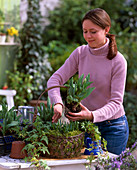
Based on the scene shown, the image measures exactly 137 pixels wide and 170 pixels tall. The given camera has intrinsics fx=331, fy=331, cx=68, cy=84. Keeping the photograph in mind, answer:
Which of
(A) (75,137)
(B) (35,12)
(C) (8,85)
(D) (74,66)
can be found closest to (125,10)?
(B) (35,12)

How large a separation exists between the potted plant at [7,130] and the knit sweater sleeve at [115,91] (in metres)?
0.53

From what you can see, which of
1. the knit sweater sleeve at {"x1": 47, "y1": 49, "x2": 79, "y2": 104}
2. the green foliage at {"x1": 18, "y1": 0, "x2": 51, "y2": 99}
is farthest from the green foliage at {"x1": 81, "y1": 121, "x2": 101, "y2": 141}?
the green foliage at {"x1": 18, "y1": 0, "x2": 51, "y2": 99}

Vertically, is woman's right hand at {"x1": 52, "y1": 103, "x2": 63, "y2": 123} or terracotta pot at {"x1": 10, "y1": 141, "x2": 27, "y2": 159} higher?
woman's right hand at {"x1": 52, "y1": 103, "x2": 63, "y2": 123}

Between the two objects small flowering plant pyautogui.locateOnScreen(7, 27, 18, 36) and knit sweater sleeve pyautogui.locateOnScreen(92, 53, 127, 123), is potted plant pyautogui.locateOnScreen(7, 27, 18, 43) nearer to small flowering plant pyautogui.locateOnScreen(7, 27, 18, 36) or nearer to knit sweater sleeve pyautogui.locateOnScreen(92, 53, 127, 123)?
small flowering plant pyautogui.locateOnScreen(7, 27, 18, 36)

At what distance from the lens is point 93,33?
2.16m

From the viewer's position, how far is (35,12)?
5.64 m

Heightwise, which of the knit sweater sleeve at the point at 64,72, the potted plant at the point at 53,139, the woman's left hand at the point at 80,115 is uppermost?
the knit sweater sleeve at the point at 64,72

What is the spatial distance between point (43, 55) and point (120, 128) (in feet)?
11.8

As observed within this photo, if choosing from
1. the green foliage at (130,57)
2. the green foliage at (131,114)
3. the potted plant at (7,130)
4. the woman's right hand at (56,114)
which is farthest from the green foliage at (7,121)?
the green foliage at (130,57)

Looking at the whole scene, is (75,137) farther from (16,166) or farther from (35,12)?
(35,12)

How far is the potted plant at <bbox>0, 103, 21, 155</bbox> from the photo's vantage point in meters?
1.99

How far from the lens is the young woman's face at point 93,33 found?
2.15 m

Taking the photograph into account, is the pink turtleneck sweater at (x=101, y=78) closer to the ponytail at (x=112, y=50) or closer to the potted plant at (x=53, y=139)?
the ponytail at (x=112, y=50)

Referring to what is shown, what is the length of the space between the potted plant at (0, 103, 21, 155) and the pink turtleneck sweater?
30cm
